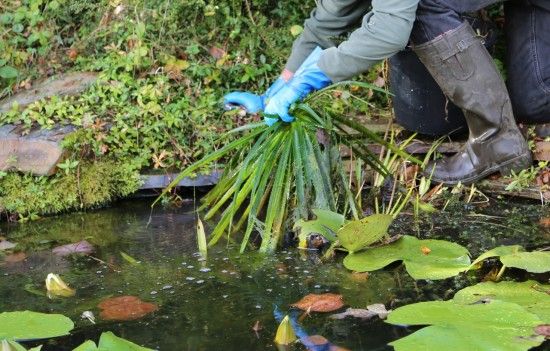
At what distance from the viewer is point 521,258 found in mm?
2414

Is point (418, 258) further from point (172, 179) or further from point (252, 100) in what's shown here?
point (172, 179)

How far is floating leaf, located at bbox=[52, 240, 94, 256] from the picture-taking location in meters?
2.99

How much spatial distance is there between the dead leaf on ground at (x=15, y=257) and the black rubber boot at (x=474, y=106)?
159 cm

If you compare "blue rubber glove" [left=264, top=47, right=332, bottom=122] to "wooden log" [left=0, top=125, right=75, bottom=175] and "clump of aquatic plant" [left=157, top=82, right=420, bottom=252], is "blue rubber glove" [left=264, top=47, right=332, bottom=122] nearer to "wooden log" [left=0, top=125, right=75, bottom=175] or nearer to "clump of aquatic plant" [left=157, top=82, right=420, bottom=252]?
"clump of aquatic plant" [left=157, top=82, right=420, bottom=252]

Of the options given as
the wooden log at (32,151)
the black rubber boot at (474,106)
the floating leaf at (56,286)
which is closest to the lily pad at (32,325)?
the floating leaf at (56,286)

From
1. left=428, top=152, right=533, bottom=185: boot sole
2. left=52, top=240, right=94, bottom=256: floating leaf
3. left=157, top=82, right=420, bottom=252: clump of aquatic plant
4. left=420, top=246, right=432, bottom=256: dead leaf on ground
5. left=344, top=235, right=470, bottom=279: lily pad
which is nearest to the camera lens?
left=344, top=235, right=470, bottom=279: lily pad

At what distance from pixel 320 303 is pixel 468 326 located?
46cm

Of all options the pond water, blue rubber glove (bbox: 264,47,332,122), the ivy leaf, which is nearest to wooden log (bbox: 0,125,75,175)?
the pond water

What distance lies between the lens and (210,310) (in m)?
2.38

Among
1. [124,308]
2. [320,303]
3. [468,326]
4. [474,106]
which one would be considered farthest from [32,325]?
[474,106]

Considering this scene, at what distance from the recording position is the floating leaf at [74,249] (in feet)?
9.80

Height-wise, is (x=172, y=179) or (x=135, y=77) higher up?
(x=135, y=77)

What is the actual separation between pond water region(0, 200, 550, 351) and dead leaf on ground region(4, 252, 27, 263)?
37mm

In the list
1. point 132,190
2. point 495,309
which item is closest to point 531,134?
point 495,309
